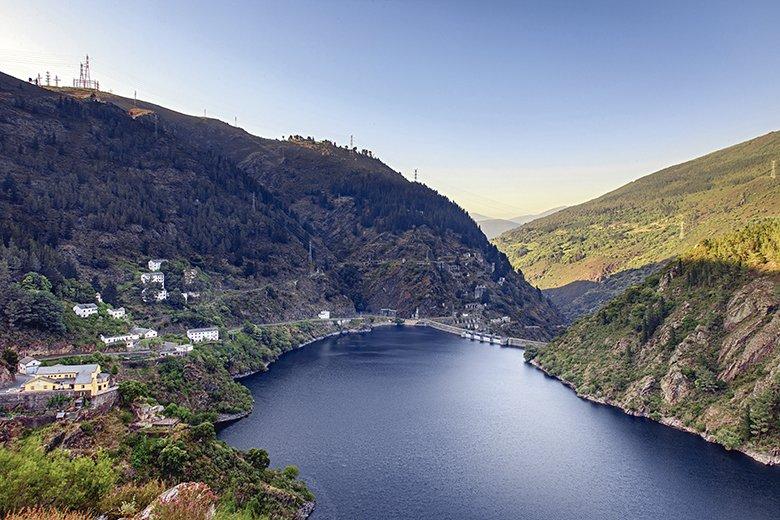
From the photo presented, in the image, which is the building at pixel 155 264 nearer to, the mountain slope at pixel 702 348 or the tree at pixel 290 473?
the tree at pixel 290 473

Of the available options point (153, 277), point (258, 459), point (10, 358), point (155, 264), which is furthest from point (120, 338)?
point (155, 264)

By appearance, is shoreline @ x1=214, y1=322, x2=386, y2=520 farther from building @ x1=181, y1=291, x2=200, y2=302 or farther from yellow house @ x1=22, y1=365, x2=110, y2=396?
building @ x1=181, y1=291, x2=200, y2=302

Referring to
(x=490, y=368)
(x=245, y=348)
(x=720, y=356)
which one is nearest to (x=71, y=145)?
(x=245, y=348)

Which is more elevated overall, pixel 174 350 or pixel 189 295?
pixel 189 295

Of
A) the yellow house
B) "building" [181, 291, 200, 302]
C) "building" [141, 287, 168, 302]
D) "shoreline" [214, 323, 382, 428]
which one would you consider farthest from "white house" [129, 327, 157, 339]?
the yellow house

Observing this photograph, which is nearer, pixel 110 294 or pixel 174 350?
pixel 174 350

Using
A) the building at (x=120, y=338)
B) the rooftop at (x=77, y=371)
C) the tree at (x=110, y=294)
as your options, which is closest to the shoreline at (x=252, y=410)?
the building at (x=120, y=338)

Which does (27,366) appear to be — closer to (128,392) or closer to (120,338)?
(128,392)
